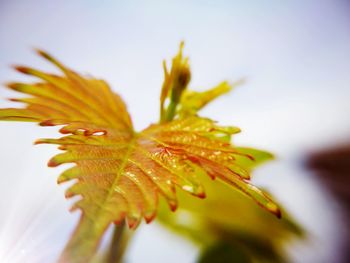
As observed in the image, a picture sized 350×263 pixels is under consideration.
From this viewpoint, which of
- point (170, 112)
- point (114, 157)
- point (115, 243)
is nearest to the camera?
point (114, 157)

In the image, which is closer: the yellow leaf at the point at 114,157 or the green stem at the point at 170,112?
the yellow leaf at the point at 114,157

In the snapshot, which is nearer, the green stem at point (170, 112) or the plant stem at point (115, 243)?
the plant stem at point (115, 243)

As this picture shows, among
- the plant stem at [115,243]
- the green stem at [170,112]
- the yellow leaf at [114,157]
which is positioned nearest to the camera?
the yellow leaf at [114,157]

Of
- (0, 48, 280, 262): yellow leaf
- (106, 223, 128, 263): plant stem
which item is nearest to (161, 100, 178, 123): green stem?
(0, 48, 280, 262): yellow leaf

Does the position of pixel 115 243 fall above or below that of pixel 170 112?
below

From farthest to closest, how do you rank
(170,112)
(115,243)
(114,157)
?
(170,112), (115,243), (114,157)

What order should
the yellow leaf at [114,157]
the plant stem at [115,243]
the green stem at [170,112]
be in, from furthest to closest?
the green stem at [170,112], the plant stem at [115,243], the yellow leaf at [114,157]

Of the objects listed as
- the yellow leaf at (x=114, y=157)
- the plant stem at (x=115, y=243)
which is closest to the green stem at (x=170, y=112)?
the yellow leaf at (x=114, y=157)

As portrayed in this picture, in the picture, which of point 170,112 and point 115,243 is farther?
point 170,112

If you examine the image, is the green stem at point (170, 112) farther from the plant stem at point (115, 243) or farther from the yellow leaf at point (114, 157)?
the plant stem at point (115, 243)

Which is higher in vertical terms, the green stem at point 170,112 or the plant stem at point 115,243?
the green stem at point 170,112

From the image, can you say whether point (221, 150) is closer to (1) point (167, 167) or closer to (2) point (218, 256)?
(1) point (167, 167)

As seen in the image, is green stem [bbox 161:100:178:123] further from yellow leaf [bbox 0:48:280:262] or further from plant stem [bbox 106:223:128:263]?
plant stem [bbox 106:223:128:263]

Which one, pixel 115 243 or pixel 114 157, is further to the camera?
pixel 115 243
